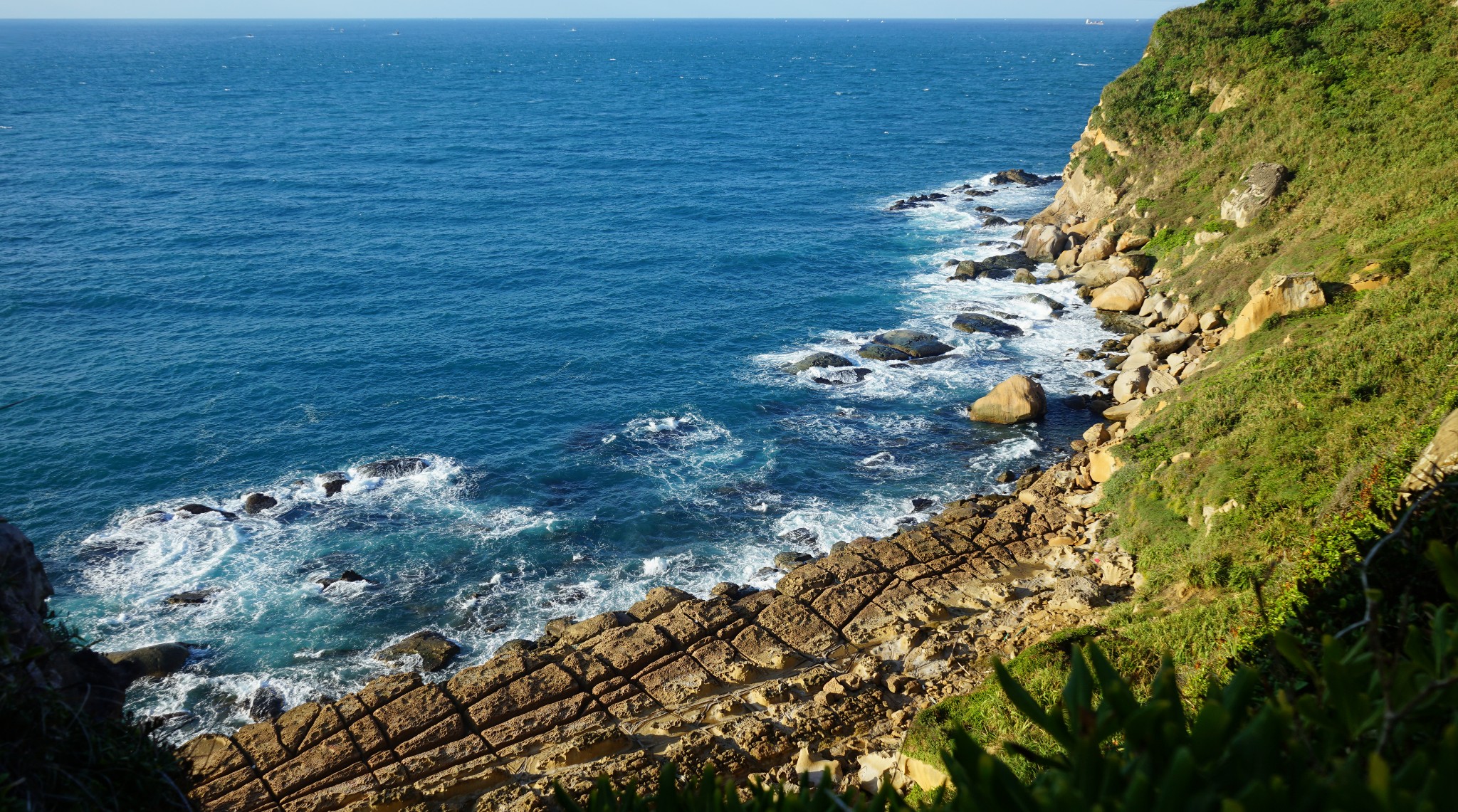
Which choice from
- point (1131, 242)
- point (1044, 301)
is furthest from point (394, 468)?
point (1131, 242)

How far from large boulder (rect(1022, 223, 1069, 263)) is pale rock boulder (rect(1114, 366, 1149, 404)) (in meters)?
18.4

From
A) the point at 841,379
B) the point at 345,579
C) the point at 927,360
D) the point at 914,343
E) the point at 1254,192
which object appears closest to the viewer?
the point at 345,579

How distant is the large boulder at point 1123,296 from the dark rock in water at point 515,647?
1290 inches

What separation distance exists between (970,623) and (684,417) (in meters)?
18.2

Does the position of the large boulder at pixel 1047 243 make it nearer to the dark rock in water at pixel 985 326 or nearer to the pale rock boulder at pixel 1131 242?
the pale rock boulder at pixel 1131 242

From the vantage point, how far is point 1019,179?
2948 inches

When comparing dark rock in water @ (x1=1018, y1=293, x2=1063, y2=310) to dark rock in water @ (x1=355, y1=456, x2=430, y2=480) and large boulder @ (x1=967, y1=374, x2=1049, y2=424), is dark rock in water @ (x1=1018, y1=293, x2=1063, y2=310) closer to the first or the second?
large boulder @ (x1=967, y1=374, x2=1049, y2=424)

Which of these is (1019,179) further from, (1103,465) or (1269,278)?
(1103,465)

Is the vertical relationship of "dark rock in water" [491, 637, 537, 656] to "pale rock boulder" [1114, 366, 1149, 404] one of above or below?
below

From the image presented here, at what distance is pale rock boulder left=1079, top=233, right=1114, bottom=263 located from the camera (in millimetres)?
48906

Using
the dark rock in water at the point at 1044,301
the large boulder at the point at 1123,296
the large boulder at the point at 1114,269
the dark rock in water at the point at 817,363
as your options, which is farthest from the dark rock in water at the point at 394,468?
the large boulder at the point at 1114,269

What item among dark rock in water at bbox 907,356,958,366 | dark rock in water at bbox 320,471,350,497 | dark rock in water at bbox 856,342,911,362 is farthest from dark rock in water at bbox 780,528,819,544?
dark rock in water at bbox 320,471,350,497

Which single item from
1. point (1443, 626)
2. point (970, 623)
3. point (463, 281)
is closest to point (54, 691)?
point (1443, 626)

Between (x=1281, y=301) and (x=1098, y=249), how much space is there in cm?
2095
